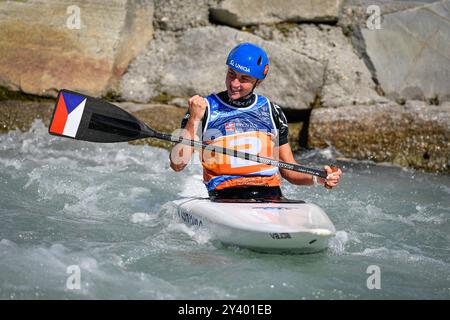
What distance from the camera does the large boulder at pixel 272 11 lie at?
8.67 metres

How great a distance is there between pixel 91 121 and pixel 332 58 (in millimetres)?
4285

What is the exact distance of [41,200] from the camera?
564 cm

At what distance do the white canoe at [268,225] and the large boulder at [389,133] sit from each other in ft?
10.9

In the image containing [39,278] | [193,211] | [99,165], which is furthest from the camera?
[99,165]

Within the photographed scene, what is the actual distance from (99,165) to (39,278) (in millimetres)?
3282

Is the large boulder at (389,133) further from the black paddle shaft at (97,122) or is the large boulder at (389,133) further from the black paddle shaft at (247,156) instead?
the black paddle shaft at (97,122)

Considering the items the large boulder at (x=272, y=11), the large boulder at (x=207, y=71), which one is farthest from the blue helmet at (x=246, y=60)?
the large boulder at (x=272, y=11)

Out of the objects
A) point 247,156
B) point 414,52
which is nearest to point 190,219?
point 247,156

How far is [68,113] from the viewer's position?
5062mm

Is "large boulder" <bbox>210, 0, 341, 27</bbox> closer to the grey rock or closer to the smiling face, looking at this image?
the grey rock

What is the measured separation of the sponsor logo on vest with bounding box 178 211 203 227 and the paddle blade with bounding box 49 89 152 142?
66 centimetres

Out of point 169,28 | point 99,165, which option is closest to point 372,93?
point 169,28

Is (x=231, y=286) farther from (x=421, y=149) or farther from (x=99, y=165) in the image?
(x=421, y=149)

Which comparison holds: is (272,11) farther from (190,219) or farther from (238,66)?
(190,219)
